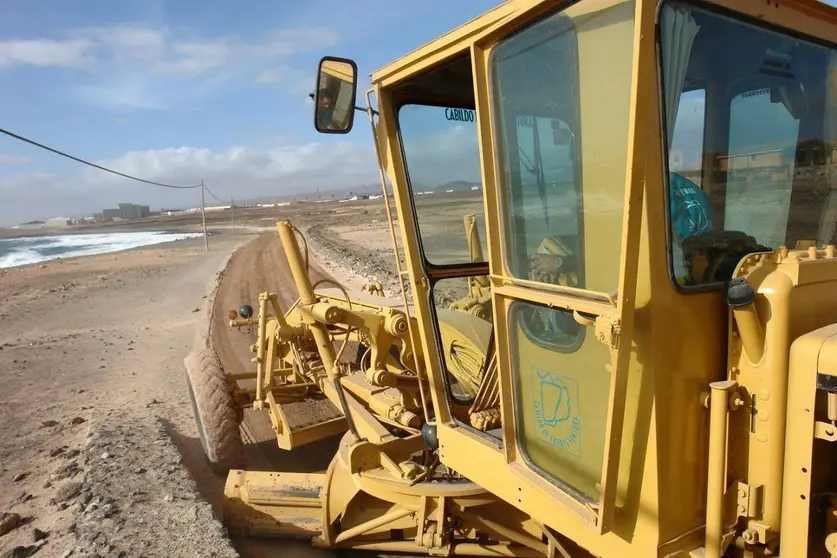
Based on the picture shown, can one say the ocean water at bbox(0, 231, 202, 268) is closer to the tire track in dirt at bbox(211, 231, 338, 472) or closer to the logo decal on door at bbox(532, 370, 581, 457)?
the tire track in dirt at bbox(211, 231, 338, 472)

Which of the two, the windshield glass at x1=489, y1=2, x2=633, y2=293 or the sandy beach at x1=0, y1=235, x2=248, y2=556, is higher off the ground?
the windshield glass at x1=489, y1=2, x2=633, y2=293

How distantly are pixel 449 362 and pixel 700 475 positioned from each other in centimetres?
190

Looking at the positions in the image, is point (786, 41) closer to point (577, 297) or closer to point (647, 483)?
point (577, 297)

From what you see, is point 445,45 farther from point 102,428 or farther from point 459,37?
point 102,428

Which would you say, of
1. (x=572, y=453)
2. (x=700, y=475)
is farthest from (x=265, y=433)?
(x=700, y=475)

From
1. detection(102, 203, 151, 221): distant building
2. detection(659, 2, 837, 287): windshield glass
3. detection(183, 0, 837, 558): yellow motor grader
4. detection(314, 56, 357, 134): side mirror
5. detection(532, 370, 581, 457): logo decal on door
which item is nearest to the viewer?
detection(183, 0, 837, 558): yellow motor grader

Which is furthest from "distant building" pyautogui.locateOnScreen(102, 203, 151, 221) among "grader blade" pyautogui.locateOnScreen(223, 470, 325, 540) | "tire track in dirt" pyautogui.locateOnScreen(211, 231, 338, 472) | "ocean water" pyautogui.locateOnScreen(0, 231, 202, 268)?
"grader blade" pyautogui.locateOnScreen(223, 470, 325, 540)

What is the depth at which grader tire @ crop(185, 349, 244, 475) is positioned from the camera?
5035 mm

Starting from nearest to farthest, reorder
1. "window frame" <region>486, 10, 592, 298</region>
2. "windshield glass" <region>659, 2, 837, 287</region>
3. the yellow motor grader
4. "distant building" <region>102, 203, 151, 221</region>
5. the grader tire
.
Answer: the yellow motor grader → "windshield glass" <region>659, 2, 837, 287</region> → "window frame" <region>486, 10, 592, 298</region> → the grader tire → "distant building" <region>102, 203, 151, 221</region>

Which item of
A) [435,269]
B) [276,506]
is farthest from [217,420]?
[435,269]

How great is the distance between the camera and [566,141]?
2.12m

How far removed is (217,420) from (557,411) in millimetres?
3587

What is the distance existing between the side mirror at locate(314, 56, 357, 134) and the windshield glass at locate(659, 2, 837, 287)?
1591 millimetres

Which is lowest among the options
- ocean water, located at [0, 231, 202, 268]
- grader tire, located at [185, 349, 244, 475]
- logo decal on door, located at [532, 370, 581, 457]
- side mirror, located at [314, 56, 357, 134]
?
ocean water, located at [0, 231, 202, 268]
